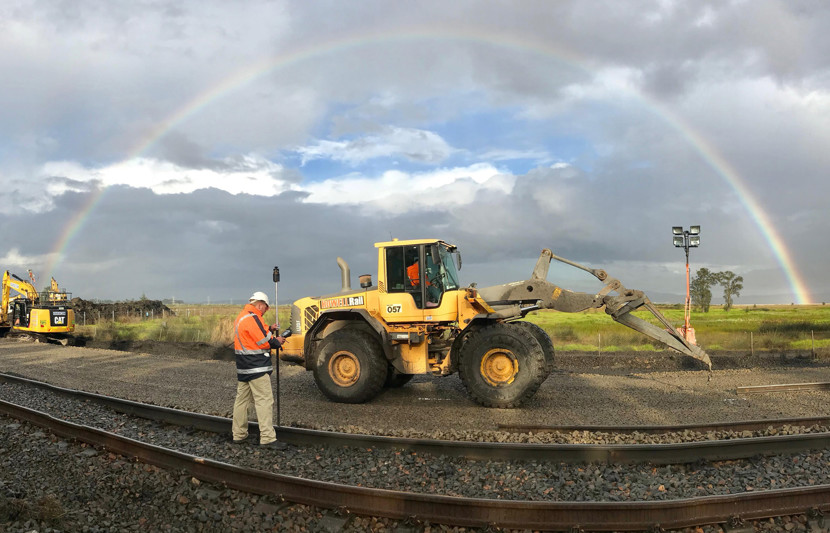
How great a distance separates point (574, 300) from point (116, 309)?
49.0 metres

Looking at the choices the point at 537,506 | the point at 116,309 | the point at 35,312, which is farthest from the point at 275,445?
the point at 116,309

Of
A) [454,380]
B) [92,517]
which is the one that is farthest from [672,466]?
[454,380]

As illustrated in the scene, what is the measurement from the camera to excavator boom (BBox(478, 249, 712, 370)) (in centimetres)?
1087

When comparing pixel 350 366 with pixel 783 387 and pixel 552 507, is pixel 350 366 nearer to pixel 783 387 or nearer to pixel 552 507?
pixel 552 507

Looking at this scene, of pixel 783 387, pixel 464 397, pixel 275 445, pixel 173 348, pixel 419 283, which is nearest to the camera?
pixel 275 445

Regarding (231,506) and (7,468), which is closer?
(231,506)

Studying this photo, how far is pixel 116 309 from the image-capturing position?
167 ft

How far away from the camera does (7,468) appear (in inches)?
276

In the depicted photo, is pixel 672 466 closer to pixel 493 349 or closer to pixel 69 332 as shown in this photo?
pixel 493 349

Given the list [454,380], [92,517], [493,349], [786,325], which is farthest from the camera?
[786,325]

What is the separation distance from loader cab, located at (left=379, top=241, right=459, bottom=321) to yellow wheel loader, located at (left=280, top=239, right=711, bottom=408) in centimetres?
2

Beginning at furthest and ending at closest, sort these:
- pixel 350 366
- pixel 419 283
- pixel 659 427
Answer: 1. pixel 350 366
2. pixel 419 283
3. pixel 659 427

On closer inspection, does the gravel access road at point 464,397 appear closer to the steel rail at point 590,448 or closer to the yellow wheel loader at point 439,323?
the yellow wheel loader at point 439,323

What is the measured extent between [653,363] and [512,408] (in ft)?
33.9
